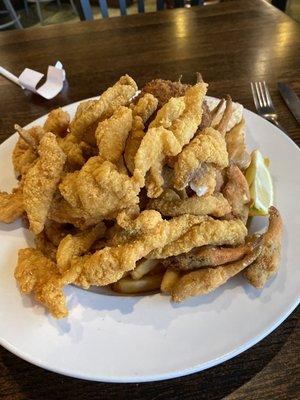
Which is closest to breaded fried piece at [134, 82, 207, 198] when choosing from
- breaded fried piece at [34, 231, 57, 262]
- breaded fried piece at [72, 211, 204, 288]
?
breaded fried piece at [72, 211, 204, 288]

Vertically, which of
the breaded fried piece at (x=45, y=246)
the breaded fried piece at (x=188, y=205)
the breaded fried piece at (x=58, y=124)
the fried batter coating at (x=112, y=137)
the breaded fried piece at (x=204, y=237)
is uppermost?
the fried batter coating at (x=112, y=137)

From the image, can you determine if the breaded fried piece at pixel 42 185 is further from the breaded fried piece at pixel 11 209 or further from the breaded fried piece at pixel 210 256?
the breaded fried piece at pixel 210 256

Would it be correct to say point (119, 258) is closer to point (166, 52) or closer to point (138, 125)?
point (138, 125)

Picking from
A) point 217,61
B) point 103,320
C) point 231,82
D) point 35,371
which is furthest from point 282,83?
point 35,371

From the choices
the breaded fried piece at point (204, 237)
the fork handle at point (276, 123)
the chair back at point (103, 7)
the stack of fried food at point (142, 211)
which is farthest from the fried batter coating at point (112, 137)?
the chair back at point (103, 7)

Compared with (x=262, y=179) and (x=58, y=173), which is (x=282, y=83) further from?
(x=58, y=173)

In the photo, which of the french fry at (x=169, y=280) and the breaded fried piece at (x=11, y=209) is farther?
the breaded fried piece at (x=11, y=209)
